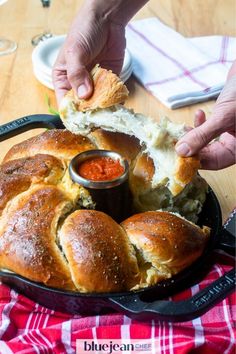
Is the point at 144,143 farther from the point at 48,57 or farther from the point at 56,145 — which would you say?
the point at 48,57

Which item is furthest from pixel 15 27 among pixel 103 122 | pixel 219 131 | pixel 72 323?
pixel 72 323

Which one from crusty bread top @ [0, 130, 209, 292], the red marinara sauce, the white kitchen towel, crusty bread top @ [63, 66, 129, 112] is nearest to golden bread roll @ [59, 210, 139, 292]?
crusty bread top @ [0, 130, 209, 292]

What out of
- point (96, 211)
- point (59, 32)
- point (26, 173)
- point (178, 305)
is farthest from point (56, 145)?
point (59, 32)

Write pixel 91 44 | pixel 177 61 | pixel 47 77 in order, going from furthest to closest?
1. pixel 177 61
2. pixel 47 77
3. pixel 91 44

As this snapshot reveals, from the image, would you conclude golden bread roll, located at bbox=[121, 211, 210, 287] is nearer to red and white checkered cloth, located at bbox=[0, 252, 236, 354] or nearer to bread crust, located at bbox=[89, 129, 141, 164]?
red and white checkered cloth, located at bbox=[0, 252, 236, 354]

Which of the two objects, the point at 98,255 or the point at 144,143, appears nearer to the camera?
the point at 98,255

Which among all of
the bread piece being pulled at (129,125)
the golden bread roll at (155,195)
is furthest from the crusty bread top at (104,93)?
the golden bread roll at (155,195)

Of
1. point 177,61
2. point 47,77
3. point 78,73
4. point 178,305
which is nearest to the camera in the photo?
point 178,305

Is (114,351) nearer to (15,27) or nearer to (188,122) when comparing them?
(188,122)
